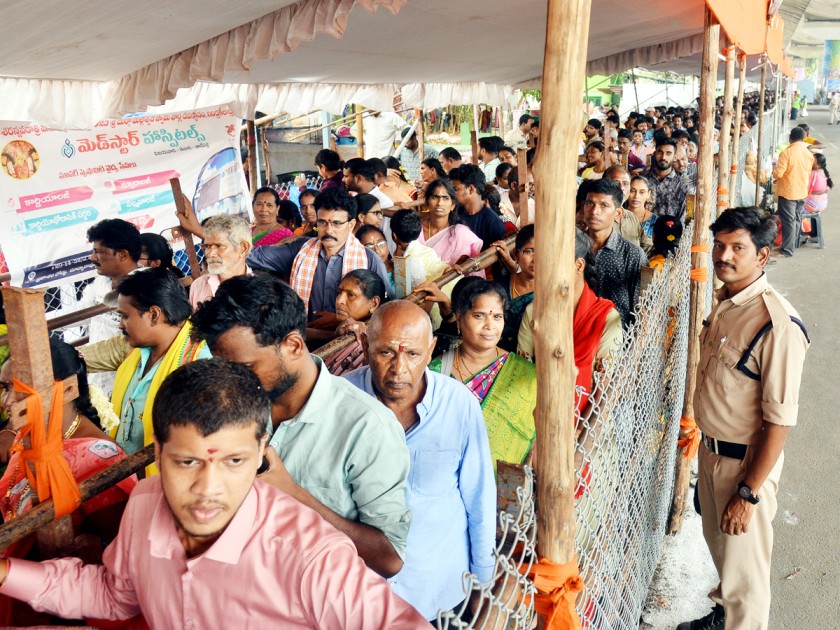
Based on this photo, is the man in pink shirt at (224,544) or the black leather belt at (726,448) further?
the black leather belt at (726,448)

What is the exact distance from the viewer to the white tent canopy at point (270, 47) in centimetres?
354

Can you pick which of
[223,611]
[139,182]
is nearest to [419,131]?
[139,182]

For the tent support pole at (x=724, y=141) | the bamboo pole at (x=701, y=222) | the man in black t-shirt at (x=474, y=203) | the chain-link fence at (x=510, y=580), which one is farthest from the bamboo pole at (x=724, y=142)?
the chain-link fence at (x=510, y=580)

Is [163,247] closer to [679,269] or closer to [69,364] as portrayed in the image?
[69,364]

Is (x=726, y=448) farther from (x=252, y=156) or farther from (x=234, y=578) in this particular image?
(x=252, y=156)

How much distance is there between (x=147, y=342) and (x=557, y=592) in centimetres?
184

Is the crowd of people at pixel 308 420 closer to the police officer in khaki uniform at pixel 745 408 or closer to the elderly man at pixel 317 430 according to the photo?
the elderly man at pixel 317 430

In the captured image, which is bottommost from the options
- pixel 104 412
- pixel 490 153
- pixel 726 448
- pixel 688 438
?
pixel 688 438

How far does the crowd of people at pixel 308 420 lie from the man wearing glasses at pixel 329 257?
0.04ft

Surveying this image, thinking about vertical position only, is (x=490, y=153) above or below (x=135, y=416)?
above

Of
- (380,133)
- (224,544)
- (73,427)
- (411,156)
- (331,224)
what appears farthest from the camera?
(380,133)

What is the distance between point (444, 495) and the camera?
7.56 feet

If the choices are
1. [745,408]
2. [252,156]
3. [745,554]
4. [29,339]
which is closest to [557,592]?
[29,339]

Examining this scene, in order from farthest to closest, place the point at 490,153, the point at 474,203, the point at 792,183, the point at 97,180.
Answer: the point at 792,183 < the point at 490,153 < the point at 97,180 < the point at 474,203
